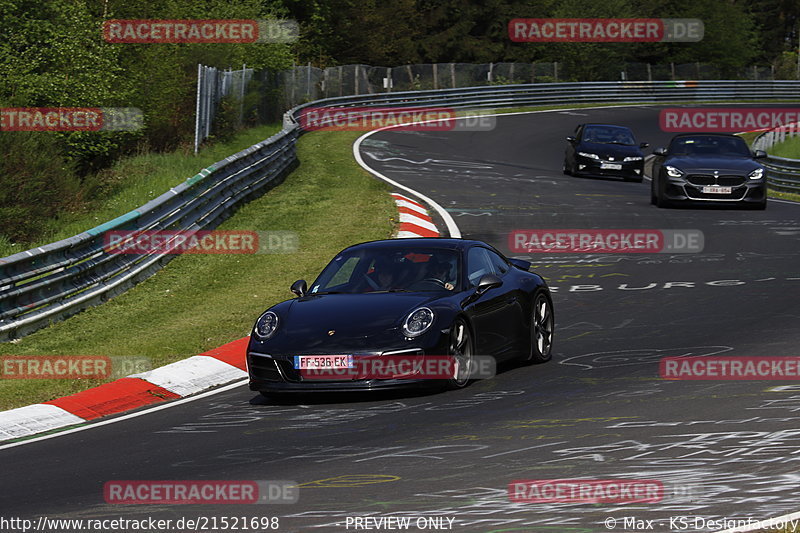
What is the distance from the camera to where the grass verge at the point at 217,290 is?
1320 centimetres

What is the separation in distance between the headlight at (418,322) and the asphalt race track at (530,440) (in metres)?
0.54

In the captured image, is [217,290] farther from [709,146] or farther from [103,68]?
[103,68]

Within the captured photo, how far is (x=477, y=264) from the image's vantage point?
11695 mm

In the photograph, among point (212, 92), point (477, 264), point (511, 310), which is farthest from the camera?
point (212, 92)

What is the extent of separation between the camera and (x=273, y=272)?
59.9 feet

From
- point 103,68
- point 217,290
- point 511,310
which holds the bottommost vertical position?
point 217,290

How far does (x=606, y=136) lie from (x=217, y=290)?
18670 millimetres

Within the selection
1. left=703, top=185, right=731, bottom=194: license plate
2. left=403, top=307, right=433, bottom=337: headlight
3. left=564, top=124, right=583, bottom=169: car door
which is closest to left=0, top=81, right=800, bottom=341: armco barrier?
left=403, top=307, right=433, bottom=337: headlight

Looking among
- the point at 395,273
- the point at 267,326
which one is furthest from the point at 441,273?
the point at 267,326

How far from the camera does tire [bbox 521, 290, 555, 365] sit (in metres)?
11.8

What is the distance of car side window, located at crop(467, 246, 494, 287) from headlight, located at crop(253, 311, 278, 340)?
182cm

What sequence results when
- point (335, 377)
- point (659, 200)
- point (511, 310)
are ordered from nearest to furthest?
point (335, 377) → point (511, 310) → point (659, 200)

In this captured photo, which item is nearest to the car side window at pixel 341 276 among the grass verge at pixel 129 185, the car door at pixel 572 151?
the grass verge at pixel 129 185

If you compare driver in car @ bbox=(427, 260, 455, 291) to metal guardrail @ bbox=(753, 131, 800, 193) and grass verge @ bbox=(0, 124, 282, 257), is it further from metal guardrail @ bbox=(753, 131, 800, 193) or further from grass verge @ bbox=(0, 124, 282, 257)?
metal guardrail @ bbox=(753, 131, 800, 193)
